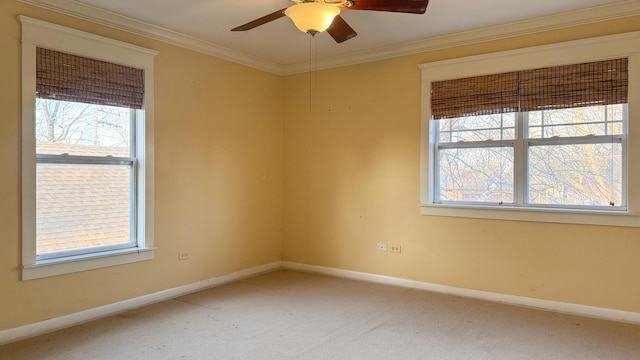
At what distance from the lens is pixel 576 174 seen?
149 inches

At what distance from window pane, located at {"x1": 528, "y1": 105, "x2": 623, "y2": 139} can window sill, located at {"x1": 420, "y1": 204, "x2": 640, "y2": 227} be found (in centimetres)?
70

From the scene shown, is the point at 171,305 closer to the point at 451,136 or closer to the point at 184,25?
the point at 184,25

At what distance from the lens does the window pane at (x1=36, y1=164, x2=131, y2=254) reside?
11.0 ft

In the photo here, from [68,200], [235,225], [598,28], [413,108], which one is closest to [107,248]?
[68,200]

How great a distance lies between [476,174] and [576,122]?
38.9 inches

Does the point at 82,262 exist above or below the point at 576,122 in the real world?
below

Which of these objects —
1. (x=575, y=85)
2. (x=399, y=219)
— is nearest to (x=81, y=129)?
(x=399, y=219)

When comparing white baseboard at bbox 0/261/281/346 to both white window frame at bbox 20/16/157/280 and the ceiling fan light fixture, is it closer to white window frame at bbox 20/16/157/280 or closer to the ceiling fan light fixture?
white window frame at bbox 20/16/157/280

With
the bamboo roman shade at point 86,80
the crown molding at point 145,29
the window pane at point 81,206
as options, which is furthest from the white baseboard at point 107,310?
the crown molding at point 145,29

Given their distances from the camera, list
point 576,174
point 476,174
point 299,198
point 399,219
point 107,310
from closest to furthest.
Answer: point 107,310, point 576,174, point 476,174, point 399,219, point 299,198

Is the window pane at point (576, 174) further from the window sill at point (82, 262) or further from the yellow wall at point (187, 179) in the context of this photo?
the window sill at point (82, 262)

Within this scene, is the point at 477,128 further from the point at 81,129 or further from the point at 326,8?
the point at 81,129

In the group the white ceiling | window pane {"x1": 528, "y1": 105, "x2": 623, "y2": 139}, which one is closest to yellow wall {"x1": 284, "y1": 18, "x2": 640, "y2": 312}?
the white ceiling

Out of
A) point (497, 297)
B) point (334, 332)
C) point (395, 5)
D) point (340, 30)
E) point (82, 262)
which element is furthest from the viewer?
point (497, 297)
